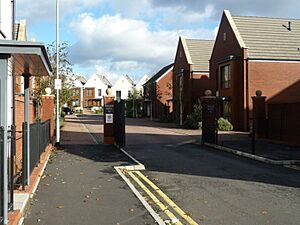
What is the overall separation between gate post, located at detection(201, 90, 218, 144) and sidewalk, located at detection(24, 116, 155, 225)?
333 inches

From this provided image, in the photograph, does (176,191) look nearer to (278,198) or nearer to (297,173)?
(278,198)

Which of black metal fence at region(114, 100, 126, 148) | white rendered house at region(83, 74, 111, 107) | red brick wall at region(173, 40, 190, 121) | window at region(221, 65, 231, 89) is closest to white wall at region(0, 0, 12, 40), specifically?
black metal fence at region(114, 100, 126, 148)

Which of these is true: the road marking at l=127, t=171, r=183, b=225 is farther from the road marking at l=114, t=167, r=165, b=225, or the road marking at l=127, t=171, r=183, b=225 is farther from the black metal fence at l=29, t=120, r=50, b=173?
the black metal fence at l=29, t=120, r=50, b=173

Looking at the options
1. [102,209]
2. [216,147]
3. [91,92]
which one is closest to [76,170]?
[102,209]

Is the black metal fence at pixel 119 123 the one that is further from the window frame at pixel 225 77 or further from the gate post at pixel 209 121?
the window frame at pixel 225 77

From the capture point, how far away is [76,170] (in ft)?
42.2

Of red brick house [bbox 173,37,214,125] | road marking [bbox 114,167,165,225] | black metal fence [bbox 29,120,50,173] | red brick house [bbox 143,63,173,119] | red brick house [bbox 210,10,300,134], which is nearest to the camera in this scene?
road marking [bbox 114,167,165,225]

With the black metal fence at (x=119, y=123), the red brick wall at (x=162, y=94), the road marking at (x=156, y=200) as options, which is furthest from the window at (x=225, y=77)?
the road marking at (x=156, y=200)

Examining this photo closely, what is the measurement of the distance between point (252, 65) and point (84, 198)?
88.9 feet

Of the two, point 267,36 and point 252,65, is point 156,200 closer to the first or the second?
point 252,65

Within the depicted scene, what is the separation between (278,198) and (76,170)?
6253mm

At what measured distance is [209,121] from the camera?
22688 mm

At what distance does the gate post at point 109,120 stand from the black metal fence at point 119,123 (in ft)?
2.07

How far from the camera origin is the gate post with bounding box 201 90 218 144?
2214cm
